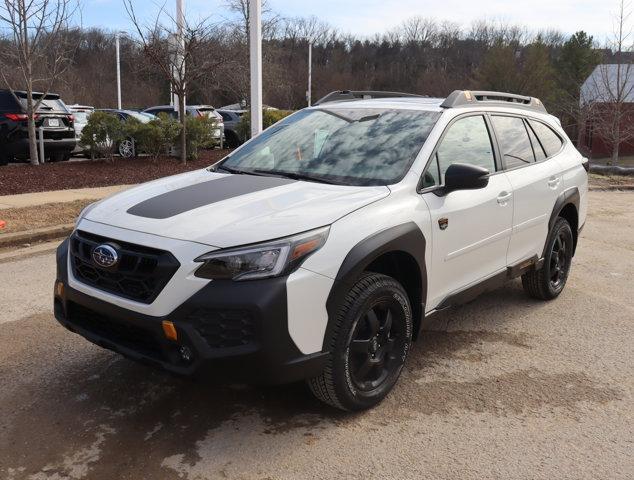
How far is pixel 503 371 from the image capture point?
4055mm

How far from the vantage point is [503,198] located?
433 cm

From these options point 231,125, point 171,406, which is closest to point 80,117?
point 231,125

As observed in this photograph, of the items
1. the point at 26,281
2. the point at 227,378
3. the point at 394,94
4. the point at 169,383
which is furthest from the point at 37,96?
the point at 227,378

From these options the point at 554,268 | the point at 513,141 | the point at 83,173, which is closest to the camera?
the point at 513,141

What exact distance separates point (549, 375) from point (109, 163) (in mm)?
12393

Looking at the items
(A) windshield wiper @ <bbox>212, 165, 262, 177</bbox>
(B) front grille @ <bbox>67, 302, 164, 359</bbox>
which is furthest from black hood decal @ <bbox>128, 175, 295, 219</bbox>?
(B) front grille @ <bbox>67, 302, 164, 359</bbox>

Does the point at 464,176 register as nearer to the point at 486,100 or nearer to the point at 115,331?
the point at 486,100

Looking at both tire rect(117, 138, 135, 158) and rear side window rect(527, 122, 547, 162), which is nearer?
rear side window rect(527, 122, 547, 162)

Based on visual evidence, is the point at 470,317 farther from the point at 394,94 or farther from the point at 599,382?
the point at 394,94

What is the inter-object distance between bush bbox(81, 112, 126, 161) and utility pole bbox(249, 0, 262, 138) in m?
3.68

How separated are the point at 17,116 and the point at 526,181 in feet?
39.4

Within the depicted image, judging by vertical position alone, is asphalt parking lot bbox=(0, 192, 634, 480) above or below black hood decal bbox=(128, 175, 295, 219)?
below

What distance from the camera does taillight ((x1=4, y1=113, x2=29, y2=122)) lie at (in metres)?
13.3

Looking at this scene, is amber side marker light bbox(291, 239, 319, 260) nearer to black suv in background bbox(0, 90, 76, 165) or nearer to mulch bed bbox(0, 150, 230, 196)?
mulch bed bbox(0, 150, 230, 196)
